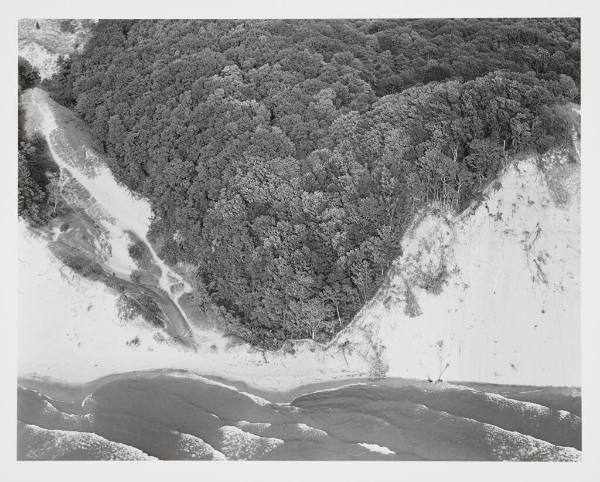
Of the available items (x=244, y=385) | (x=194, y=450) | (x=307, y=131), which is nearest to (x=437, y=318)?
(x=244, y=385)

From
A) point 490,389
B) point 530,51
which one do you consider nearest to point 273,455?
point 490,389

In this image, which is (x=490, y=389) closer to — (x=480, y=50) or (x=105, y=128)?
(x=480, y=50)

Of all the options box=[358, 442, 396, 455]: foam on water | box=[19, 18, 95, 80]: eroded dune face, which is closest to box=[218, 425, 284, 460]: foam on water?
box=[358, 442, 396, 455]: foam on water

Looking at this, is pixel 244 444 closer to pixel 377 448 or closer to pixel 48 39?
pixel 377 448

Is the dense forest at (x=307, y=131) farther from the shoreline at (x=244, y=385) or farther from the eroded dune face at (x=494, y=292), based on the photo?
the shoreline at (x=244, y=385)

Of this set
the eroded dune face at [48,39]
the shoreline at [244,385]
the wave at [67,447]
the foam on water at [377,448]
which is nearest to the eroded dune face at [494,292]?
the shoreline at [244,385]
